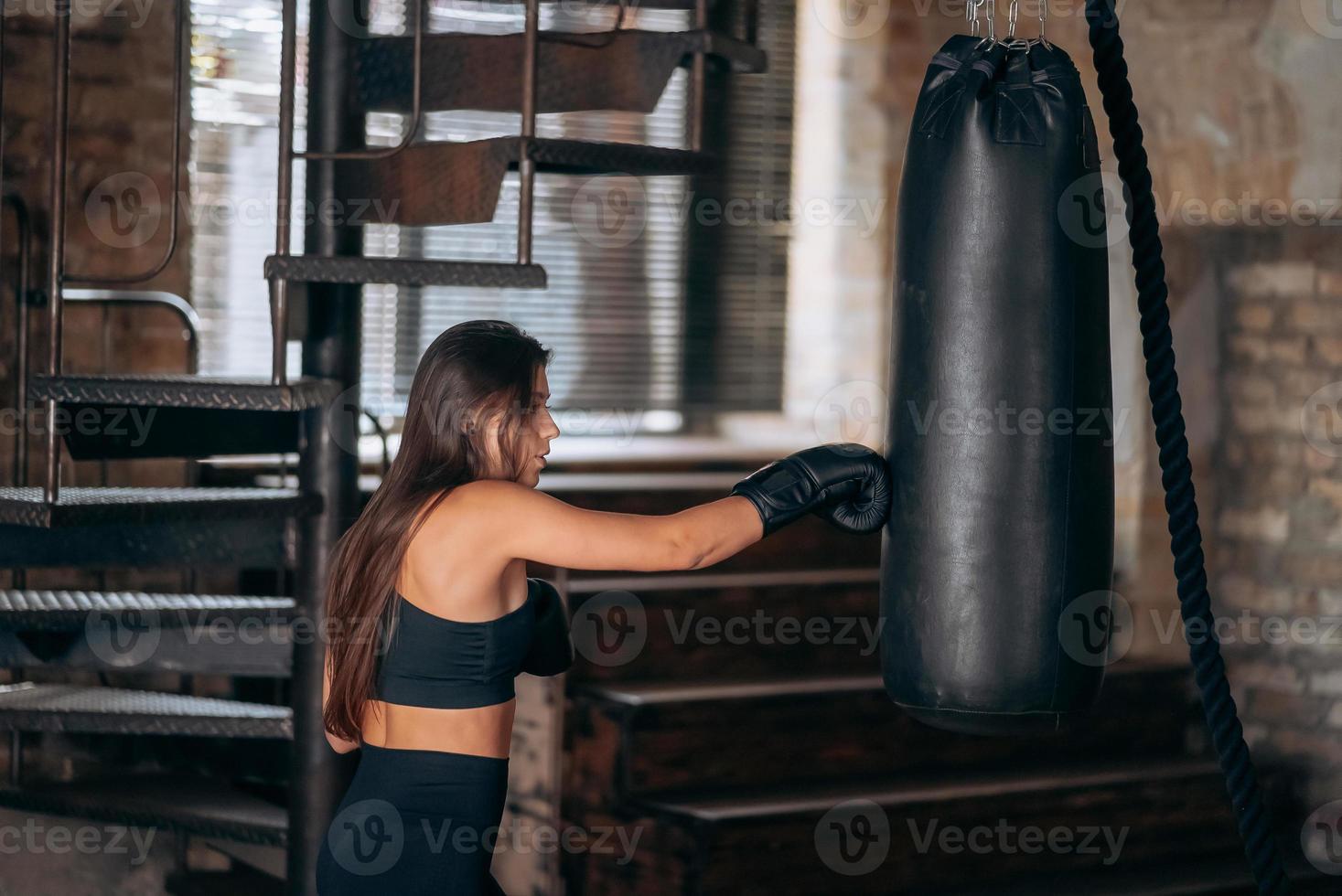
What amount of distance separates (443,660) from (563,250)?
2935 millimetres

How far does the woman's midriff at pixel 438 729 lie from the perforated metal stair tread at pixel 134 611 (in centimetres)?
83

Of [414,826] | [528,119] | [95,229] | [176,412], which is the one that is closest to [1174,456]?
[414,826]

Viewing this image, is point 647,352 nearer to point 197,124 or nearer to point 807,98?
point 807,98

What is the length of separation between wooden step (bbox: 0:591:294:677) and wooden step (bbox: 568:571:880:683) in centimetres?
72

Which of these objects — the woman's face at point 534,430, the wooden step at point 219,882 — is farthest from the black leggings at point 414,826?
the wooden step at point 219,882

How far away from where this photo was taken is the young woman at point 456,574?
1.94 meters

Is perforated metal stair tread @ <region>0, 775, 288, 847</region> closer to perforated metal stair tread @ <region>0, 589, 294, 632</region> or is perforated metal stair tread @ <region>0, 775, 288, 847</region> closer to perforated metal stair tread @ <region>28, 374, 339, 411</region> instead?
perforated metal stair tread @ <region>0, 589, 294, 632</region>

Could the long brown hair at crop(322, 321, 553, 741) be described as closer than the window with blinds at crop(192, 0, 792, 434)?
Yes

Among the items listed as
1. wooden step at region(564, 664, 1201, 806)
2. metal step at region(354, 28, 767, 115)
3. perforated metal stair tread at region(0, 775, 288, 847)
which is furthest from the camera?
wooden step at region(564, 664, 1201, 806)

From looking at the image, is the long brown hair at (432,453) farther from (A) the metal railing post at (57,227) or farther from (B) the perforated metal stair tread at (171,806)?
(B) the perforated metal stair tread at (171,806)

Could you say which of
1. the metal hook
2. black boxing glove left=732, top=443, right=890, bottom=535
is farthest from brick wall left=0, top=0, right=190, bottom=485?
the metal hook

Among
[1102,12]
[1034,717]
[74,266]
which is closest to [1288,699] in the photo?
[1034,717]

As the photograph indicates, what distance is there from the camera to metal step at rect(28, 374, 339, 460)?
2.51 meters

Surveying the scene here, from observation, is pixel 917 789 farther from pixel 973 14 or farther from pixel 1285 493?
pixel 973 14
